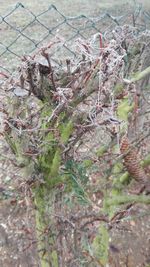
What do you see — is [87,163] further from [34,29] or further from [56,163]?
[34,29]

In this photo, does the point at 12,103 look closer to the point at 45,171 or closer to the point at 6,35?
the point at 45,171

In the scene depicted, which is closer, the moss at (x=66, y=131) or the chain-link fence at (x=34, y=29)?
the moss at (x=66, y=131)

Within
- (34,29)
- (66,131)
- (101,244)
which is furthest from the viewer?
(34,29)

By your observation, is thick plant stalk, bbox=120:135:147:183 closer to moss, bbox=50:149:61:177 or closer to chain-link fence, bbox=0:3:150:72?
moss, bbox=50:149:61:177

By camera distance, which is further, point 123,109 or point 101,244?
point 101,244

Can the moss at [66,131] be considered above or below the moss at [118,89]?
below

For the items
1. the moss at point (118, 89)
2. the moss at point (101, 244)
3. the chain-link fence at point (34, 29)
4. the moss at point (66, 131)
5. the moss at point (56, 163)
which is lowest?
the moss at point (101, 244)

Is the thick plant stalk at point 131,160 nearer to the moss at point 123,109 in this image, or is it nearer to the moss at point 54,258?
the moss at point 123,109

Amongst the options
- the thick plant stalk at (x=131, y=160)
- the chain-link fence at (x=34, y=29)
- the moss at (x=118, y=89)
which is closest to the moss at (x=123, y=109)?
the thick plant stalk at (x=131, y=160)

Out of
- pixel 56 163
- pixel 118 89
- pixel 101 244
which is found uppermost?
pixel 118 89

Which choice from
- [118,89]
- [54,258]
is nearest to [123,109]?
[118,89]

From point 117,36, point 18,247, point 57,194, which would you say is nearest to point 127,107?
point 117,36

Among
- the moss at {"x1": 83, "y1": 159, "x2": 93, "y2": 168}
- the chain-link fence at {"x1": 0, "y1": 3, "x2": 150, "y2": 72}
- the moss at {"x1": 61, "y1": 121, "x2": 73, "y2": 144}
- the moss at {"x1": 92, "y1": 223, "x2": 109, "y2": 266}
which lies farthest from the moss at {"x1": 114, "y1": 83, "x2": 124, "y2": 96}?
the chain-link fence at {"x1": 0, "y1": 3, "x2": 150, "y2": 72}
